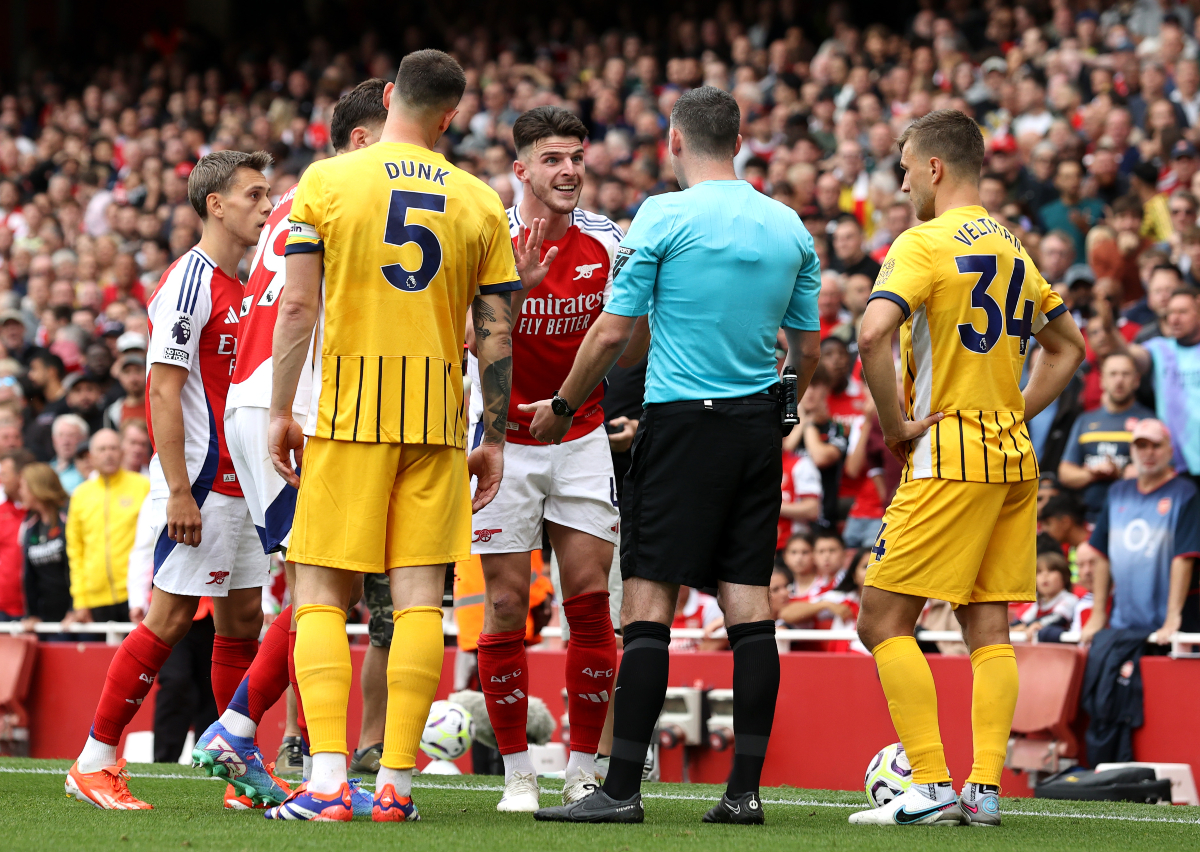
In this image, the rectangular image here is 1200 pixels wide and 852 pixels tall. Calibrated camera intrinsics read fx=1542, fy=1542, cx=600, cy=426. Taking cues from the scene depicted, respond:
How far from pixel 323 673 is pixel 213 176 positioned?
2225 millimetres

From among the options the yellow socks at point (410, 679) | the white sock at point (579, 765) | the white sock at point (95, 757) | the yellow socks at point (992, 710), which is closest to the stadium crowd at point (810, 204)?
the yellow socks at point (992, 710)

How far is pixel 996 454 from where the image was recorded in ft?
17.0

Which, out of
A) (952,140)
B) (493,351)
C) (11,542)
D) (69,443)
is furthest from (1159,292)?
(11,542)

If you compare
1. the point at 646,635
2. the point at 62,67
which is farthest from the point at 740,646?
the point at 62,67

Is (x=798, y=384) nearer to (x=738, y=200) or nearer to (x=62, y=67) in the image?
(x=738, y=200)

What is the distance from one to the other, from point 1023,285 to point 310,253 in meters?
2.42

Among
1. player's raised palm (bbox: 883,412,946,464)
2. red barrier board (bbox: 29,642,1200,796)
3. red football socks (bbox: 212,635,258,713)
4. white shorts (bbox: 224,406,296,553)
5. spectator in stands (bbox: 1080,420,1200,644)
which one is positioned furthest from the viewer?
spectator in stands (bbox: 1080,420,1200,644)

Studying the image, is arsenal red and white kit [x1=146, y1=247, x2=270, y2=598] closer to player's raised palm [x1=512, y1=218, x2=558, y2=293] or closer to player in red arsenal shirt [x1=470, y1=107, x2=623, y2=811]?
player in red arsenal shirt [x1=470, y1=107, x2=623, y2=811]

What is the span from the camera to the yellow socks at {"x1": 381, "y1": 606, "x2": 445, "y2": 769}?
4.61 metres

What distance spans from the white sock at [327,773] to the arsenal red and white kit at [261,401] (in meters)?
1.16

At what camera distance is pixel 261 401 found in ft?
18.4

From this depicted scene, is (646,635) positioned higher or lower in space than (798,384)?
lower

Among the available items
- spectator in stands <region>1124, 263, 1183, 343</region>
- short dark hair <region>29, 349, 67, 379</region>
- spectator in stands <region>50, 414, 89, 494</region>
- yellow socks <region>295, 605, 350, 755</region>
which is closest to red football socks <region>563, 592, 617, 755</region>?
yellow socks <region>295, 605, 350, 755</region>

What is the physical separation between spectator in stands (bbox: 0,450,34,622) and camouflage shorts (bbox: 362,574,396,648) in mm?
5852
